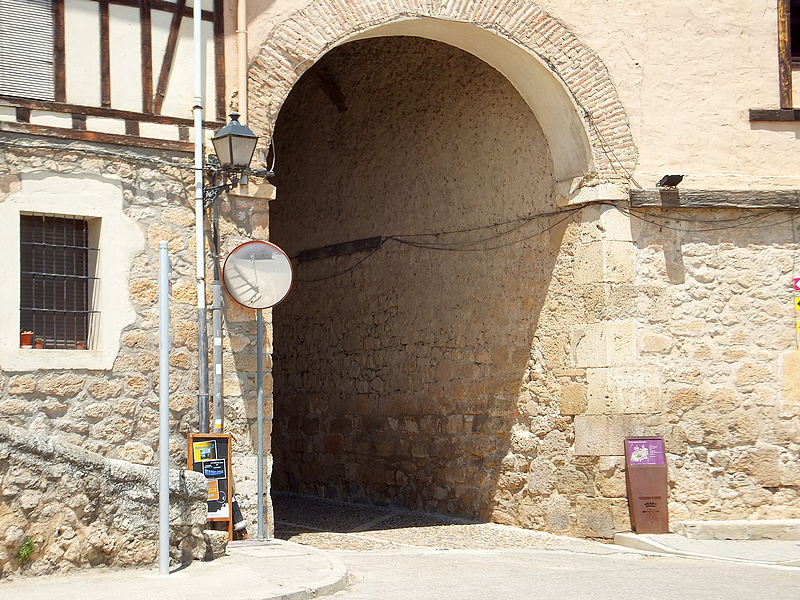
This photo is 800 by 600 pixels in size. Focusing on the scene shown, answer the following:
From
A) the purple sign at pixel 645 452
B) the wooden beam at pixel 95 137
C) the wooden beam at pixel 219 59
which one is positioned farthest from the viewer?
the purple sign at pixel 645 452

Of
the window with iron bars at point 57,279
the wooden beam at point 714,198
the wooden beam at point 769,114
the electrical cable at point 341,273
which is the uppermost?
the wooden beam at point 769,114

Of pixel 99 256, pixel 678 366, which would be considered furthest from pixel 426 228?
pixel 99 256

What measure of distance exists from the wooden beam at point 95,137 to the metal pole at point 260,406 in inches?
59.5

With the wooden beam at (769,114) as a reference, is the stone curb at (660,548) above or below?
below

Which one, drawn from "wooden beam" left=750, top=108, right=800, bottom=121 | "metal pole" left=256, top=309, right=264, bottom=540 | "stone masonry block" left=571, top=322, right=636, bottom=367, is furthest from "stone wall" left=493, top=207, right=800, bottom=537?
"metal pole" left=256, top=309, right=264, bottom=540

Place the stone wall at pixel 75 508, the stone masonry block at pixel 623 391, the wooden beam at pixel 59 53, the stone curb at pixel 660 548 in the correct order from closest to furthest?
the stone wall at pixel 75 508 < the wooden beam at pixel 59 53 < the stone curb at pixel 660 548 < the stone masonry block at pixel 623 391

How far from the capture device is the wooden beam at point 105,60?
27.8 feet

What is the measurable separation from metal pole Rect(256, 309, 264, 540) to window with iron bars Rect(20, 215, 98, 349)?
53.1 inches

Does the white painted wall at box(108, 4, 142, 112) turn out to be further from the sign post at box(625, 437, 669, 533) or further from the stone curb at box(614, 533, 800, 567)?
the stone curb at box(614, 533, 800, 567)

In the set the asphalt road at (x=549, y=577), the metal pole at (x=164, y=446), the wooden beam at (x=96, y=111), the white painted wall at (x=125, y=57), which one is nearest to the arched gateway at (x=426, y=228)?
the wooden beam at (x=96, y=111)

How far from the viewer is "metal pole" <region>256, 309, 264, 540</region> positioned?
8.71 meters

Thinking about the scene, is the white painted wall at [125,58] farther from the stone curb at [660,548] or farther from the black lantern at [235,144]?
the stone curb at [660,548]

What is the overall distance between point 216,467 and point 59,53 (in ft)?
11.4

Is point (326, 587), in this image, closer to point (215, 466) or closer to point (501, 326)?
point (215, 466)
